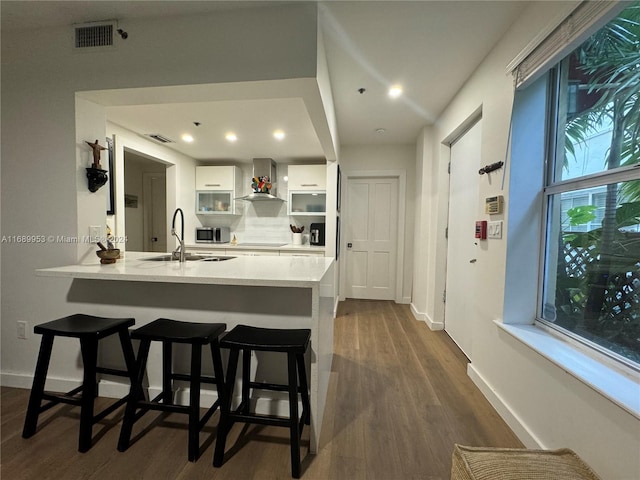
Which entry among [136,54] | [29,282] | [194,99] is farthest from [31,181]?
[194,99]

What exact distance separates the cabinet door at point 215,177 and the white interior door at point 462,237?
10.9 ft

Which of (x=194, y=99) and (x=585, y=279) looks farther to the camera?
(x=194, y=99)

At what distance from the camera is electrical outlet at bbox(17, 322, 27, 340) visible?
1922 millimetres

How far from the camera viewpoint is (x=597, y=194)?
4.31ft

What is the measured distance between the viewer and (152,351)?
1790 millimetres

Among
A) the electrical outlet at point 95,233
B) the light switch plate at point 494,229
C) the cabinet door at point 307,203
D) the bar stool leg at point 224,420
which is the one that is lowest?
the bar stool leg at point 224,420

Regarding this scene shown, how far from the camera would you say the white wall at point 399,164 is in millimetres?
4199

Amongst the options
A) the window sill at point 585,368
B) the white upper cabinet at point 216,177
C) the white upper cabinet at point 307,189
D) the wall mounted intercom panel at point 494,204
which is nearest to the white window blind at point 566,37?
the wall mounted intercom panel at point 494,204

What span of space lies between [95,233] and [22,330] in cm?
86

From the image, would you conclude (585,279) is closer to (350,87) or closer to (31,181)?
(350,87)

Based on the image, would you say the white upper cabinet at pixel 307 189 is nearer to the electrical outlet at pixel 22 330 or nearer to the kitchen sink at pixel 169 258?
the kitchen sink at pixel 169 258

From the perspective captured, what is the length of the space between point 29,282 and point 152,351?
1.04 metres

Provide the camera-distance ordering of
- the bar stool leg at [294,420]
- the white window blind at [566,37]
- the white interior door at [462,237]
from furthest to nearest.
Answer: the white interior door at [462,237] < the bar stool leg at [294,420] < the white window blind at [566,37]

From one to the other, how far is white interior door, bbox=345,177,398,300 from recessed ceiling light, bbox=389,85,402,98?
1.69 meters
